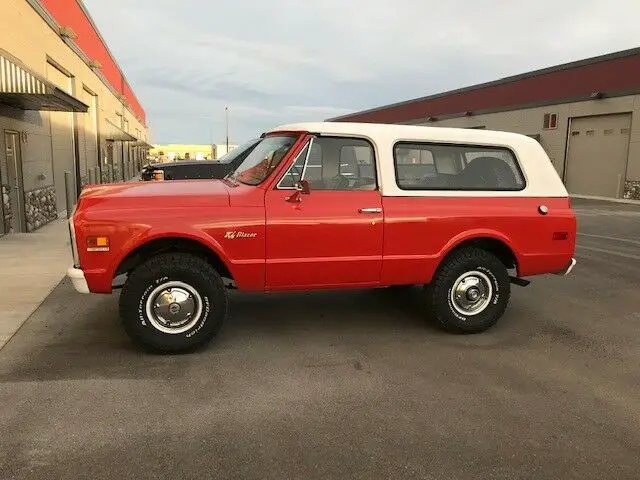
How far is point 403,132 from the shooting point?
5.17 meters

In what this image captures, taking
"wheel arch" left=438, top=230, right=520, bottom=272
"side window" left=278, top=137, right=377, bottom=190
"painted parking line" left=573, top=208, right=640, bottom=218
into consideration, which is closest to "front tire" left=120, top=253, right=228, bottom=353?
"side window" left=278, top=137, right=377, bottom=190

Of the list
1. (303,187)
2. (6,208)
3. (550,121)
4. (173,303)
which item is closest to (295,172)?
(303,187)

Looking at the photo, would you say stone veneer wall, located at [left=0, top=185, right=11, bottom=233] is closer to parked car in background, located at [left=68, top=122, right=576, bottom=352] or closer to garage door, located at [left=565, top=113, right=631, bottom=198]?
parked car in background, located at [left=68, top=122, right=576, bottom=352]

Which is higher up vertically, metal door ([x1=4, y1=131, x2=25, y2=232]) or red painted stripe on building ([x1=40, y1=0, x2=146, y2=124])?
red painted stripe on building ([x1=40, y1=0, x2=146, y2=124])

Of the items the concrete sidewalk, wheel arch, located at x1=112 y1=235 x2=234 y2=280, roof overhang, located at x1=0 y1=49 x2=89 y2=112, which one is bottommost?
the concrete sidewalk

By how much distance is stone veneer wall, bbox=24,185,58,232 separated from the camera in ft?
37.9

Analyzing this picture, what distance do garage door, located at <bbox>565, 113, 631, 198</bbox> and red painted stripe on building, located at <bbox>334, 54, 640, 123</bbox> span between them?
4.84ft

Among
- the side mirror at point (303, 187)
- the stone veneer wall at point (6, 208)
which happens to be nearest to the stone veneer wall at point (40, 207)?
the stone veneer wall at point (6, 208)

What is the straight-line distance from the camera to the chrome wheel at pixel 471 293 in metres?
5.26

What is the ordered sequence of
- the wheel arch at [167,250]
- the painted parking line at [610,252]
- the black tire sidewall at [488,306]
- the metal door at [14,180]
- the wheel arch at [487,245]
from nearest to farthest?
the wheel arch at [167,250], the wheel arch at [487,245], the black tire sidewall at [488,306], the painted parking line at [610,252], the metal door at [14,180]

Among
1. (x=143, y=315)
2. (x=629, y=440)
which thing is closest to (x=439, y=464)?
(x=629, y=440)

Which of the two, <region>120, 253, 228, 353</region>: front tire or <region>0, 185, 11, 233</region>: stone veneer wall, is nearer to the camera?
<region>120, 253, 228, 353</region>: front tire

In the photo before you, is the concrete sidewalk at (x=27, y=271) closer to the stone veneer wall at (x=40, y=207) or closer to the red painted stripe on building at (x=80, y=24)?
the stone veneer wall at (x=40, y=207)

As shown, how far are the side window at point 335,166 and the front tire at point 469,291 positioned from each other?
114 cm
